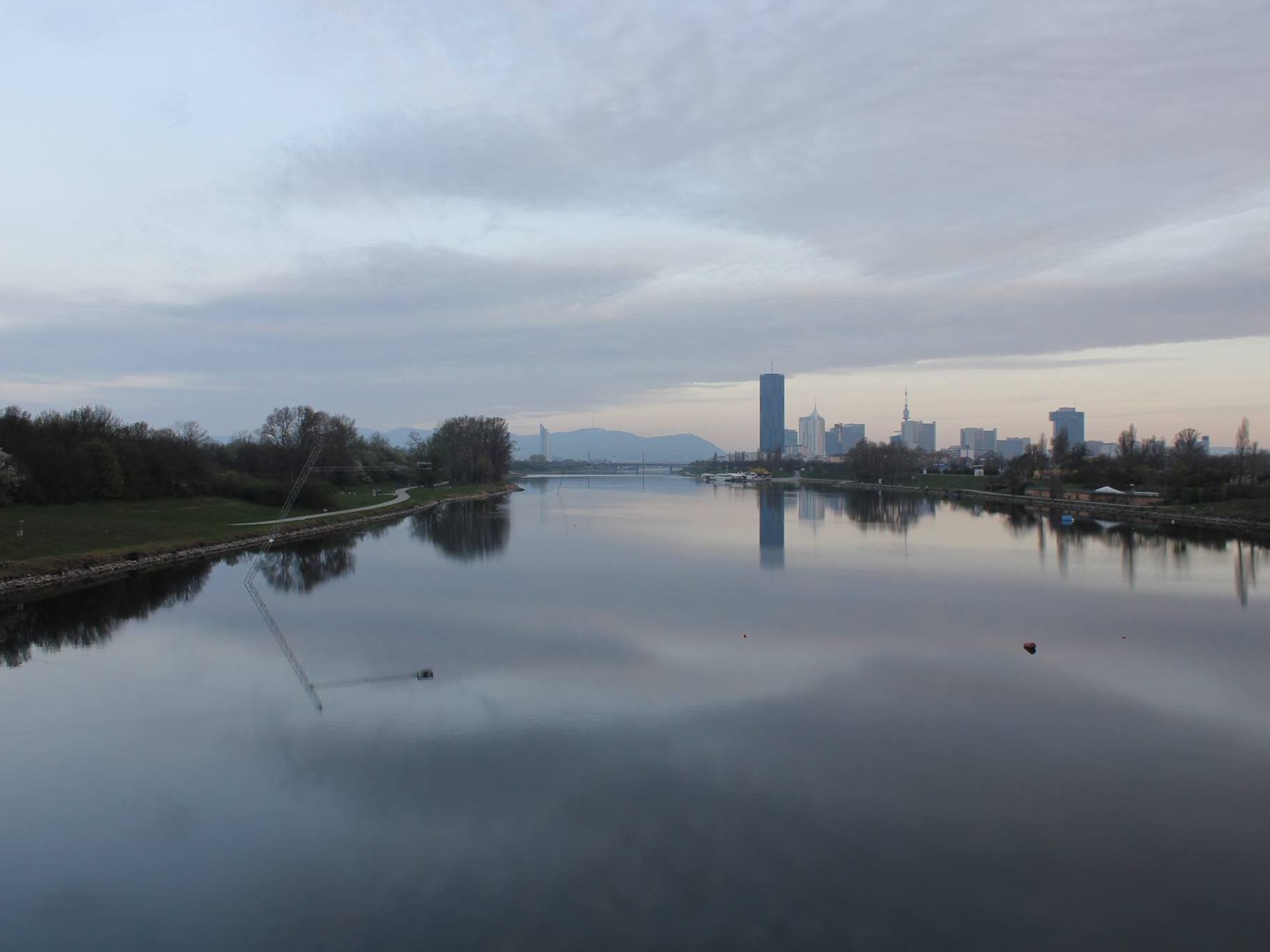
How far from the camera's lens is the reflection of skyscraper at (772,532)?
80.1 ft

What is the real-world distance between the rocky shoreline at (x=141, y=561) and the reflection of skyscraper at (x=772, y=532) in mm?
15884

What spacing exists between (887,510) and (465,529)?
2415 centimetres

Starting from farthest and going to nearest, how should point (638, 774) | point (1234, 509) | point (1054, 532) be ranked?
point (1234, 509)
point (1054, 532)
point (638, 774)

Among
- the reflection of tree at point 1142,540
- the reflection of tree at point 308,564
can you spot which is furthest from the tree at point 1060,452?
the reflection of tree at point 308,564

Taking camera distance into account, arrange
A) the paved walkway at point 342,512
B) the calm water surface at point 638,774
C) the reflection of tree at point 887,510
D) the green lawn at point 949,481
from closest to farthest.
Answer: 1. the calm water surface at point 638,774
2. the paved walkway at point 342,512
3. the reflection of tree at point 887,510
4. the green lawn at point 949,481

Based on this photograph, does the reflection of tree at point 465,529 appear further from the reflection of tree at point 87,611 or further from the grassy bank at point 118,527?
the reflection of tree at point 87,611

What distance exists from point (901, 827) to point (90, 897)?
5.93 metres

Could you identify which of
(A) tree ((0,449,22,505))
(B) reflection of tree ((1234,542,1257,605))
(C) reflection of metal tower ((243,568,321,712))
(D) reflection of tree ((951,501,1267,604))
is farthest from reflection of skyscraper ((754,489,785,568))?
(A) tree ((0,449,22,505))

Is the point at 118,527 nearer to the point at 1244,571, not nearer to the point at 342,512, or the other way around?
the point at 342,512

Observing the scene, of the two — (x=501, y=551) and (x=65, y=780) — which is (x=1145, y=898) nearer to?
(x=65, y=780)

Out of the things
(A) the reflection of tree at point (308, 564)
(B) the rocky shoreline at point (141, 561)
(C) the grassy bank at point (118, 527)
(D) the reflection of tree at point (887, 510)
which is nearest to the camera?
(B) the rocky shoreline at point (141, 561)

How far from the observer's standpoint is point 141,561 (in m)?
22.4

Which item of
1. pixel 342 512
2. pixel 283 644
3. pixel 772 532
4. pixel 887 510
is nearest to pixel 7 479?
pixel 342 512

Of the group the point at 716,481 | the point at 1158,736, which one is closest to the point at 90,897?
the point at 1158,736
